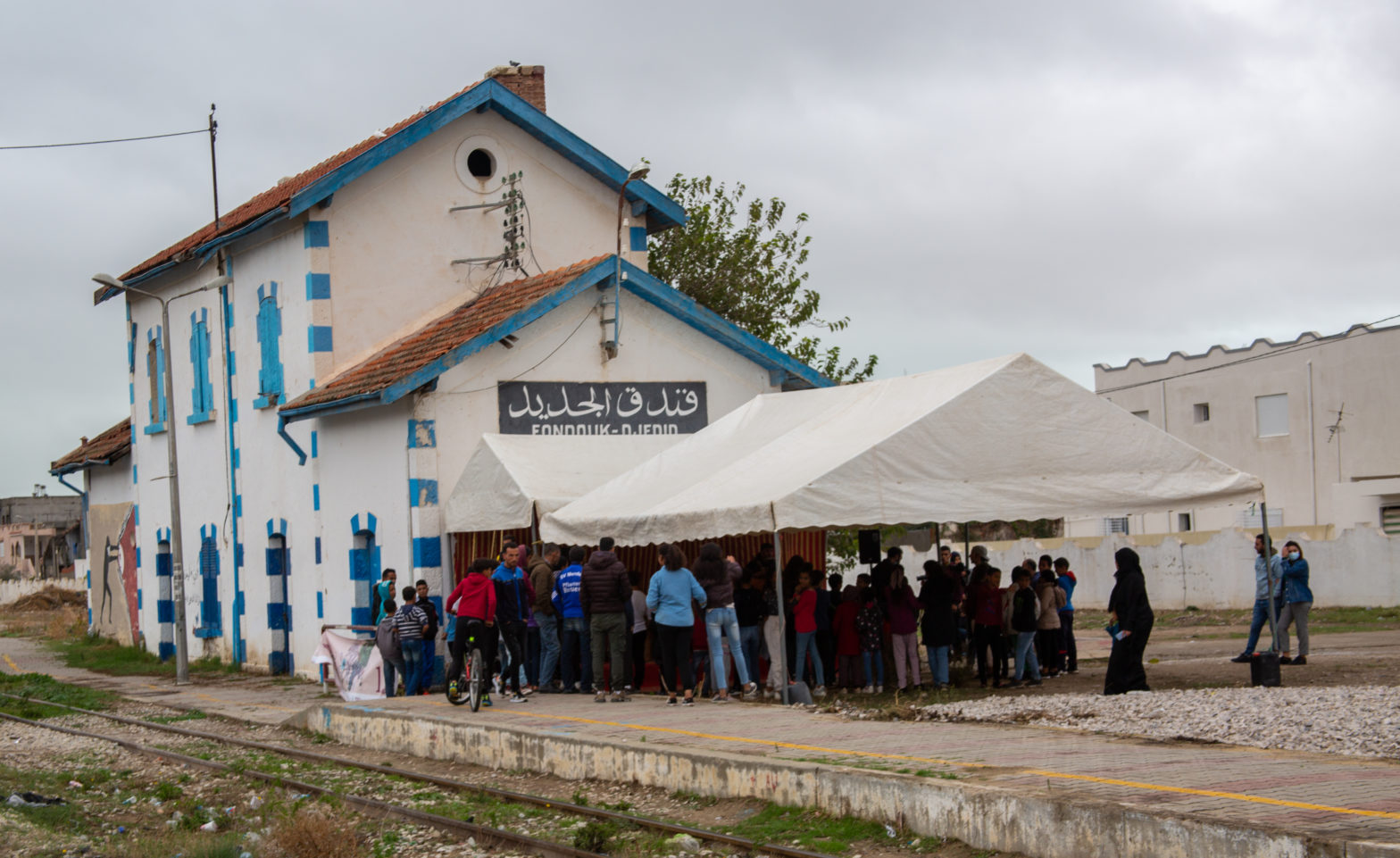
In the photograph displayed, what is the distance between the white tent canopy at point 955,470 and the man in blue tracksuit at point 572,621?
1.30ft

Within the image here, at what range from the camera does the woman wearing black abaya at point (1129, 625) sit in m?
13.9

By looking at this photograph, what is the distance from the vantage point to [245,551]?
84.4 ft

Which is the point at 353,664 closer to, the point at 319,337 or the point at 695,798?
the point at 319,337

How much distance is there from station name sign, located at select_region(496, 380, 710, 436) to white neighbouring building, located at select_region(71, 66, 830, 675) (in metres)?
0.03

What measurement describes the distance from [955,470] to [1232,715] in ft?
12.8

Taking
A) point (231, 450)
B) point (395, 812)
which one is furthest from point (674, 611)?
point (231, 450)

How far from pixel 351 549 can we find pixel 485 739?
838 cm

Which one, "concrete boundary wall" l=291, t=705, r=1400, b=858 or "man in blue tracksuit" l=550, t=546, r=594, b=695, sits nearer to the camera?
"concrete boundary wall" l=291, t=705, r=1400, b=858

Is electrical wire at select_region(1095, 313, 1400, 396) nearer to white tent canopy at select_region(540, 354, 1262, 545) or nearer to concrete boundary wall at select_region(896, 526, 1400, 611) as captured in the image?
concrete boundary wall at select_region(896, 526, 1400, 611)

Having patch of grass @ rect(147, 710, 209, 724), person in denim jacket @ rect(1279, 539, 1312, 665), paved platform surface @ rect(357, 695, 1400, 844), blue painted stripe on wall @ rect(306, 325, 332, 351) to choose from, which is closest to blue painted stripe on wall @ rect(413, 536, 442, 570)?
patch of grass @ rect(147, 710, 209, 724)

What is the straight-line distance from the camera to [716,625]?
15.4m

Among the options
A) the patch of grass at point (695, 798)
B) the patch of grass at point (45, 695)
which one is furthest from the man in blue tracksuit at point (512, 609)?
the patch of grass at point (45, 695)

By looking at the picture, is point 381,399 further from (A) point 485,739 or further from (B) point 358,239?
(A) point 485,739

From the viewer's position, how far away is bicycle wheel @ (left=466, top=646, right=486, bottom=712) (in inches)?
615
